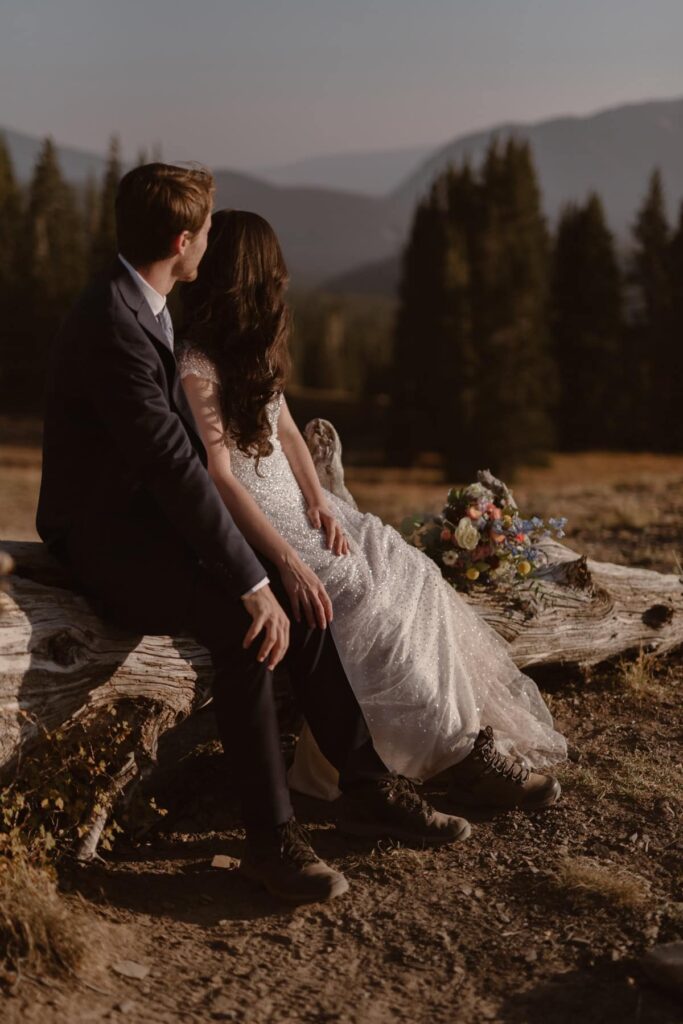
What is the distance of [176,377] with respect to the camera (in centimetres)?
375

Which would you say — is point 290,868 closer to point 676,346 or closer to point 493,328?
point 493,328

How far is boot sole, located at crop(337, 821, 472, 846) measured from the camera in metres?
3.90

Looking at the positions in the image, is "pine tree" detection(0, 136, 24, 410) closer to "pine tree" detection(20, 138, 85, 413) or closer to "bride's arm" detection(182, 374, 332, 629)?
"pine tree" detection(20, 138, 85, 413)

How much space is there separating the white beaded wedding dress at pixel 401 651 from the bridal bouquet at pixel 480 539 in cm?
46

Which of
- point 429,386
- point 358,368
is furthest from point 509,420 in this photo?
point 358,368

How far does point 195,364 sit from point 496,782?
6.54ft

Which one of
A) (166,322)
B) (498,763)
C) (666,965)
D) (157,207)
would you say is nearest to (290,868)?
(498,763)

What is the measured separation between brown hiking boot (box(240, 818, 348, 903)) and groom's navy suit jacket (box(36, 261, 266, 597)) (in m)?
0.86

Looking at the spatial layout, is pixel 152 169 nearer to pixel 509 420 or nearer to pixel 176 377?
pixel 176 377

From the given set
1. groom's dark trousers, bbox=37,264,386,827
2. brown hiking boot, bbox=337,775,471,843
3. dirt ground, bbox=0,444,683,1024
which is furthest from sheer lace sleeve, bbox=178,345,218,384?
brown hiking boot, bbox=337,775,471,843

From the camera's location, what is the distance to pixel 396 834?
12.8 ft

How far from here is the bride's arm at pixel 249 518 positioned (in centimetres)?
379

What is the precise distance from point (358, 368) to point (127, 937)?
204ft

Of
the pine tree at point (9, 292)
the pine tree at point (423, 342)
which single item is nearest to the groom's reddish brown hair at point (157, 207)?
the pine tree at point (423, 342)
